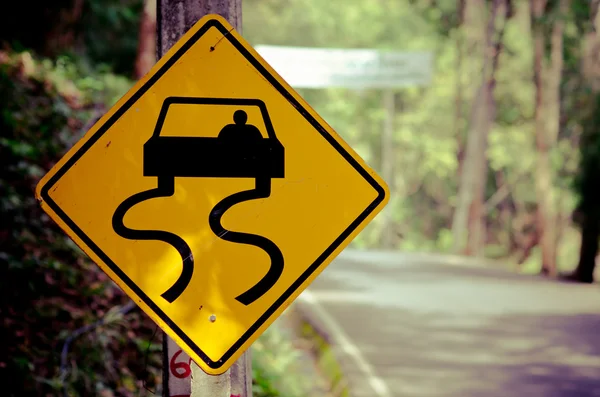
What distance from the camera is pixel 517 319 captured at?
512 inches

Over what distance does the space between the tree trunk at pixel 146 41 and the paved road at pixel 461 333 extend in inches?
217

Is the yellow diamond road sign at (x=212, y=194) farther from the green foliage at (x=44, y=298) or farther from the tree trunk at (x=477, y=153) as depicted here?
the tree trunk at (x=477, y=153)

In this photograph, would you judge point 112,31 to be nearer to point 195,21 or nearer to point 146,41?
point 146,41

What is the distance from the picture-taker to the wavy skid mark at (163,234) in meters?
3.11

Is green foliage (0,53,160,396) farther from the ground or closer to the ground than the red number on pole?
closer to the ground

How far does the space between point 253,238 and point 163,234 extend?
12.6 inches

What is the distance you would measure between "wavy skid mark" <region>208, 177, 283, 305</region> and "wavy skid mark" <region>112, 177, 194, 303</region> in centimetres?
14

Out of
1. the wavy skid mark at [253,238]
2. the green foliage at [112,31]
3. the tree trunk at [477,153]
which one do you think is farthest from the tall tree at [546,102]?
the wavy skid mark at [253,238]

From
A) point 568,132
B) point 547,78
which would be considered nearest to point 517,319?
point 547,78

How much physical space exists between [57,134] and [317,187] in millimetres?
7973

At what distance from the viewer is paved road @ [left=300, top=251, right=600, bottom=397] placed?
31.1 ft

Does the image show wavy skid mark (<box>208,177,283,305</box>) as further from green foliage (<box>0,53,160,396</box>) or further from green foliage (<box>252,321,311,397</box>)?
green foliage (<box>252,321,311,397</box>)

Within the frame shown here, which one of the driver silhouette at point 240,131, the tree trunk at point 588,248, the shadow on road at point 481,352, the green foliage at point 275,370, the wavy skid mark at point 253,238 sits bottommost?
the tree trunk at point 588,248

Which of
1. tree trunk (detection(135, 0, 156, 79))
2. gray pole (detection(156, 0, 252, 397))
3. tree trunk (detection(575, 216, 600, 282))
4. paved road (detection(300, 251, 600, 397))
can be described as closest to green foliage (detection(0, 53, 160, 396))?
gray pole (detection(156, 0, 252, 397))
